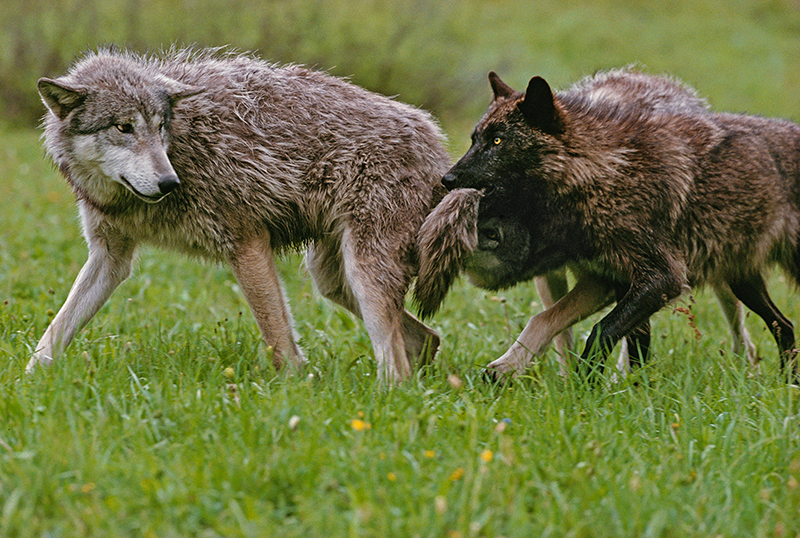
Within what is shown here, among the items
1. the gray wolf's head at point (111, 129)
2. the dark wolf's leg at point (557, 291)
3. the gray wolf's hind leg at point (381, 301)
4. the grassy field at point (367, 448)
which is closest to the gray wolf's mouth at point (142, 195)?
the gray wolf's head at point (111, 129)

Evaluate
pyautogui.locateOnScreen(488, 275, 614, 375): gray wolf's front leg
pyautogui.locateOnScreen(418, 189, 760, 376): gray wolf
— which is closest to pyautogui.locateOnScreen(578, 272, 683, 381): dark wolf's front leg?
pyautogui.locateOnScreen(418, 189, 760, 376): gray wolf

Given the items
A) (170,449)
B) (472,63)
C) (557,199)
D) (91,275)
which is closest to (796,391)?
(557,199)

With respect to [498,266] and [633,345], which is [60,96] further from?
[633,345]

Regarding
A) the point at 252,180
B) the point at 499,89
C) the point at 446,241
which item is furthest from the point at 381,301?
the point at 499,89

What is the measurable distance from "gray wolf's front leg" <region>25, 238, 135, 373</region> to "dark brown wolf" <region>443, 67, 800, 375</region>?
206 cm

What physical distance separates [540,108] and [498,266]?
3.28ft

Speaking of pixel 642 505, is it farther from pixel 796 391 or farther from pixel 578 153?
pixel 578 153

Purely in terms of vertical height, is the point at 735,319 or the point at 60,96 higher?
the point at 60,96

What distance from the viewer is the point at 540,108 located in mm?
4734

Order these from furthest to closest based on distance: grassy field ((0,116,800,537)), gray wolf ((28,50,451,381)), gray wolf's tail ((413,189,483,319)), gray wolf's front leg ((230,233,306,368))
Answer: gray wolf's front leg ((230,233,306,368))
gray wolf's tail ((413,189,483,319))
gray wolf ((28,50,451,381))
grassy field ((0,116,800,537))

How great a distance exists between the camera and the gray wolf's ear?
4.32 m

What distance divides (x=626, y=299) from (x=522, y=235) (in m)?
0.73

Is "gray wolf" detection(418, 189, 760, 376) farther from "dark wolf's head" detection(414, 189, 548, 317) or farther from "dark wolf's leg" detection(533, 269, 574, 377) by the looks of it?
"dark wolf's leg" detection(533, 269, 574, 377)

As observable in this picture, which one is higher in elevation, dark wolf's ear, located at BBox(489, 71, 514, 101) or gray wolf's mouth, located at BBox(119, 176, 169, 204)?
dark wolf's ear, located at BBox(489, 71, 514, 101)
